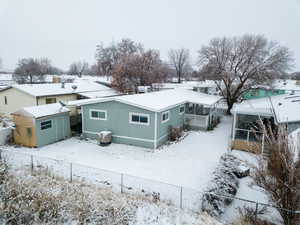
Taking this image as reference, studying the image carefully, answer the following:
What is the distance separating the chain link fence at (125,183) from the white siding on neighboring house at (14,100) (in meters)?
9.39

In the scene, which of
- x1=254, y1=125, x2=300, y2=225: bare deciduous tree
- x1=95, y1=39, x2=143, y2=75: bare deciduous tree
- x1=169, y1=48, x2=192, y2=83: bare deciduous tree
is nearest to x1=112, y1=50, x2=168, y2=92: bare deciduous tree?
x1=95, y1=39, x2=143, y2=75: bare deciduous tree

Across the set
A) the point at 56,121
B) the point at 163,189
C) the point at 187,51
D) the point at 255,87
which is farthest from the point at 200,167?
the point at 187,51

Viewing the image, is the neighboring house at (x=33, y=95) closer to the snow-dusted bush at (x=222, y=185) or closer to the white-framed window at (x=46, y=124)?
the white-framed window at (x=46, y=124)

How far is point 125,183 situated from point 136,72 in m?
21.4

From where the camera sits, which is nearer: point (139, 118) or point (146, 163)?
point (146, 163)

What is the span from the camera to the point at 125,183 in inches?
327

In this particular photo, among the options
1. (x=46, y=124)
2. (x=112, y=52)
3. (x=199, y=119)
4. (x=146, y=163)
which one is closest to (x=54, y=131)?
(x=46, y=124)

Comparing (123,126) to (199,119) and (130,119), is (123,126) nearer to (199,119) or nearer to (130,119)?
(130,119)

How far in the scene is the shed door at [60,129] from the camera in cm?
1377

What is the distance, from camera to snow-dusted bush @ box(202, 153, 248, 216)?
687 centimetres

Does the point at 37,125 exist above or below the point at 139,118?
below

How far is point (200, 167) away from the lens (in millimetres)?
10148

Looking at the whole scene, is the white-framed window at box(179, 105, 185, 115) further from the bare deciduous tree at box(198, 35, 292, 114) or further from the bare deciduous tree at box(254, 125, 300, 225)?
the bare deciduous tree at box(254, 125, 300, 225)

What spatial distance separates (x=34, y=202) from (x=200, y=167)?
7.34 m
